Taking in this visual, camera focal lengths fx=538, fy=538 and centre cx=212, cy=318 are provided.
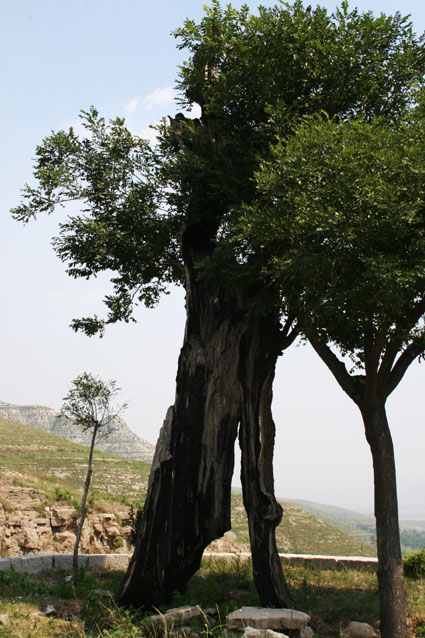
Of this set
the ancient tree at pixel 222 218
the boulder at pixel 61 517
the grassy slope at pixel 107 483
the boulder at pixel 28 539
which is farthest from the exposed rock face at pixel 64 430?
the ancient tree at pixel 222 218

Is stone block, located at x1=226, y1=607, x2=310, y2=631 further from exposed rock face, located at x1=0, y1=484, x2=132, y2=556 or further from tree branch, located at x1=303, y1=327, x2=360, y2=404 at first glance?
exposed rock face, located at x1=0, y1=484, x2=132, y2=556

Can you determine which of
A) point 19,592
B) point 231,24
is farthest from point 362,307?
point 19,592

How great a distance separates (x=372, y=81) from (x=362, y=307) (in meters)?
4.57

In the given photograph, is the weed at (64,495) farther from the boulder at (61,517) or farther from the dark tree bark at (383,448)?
the dark tree bark at (383,448)

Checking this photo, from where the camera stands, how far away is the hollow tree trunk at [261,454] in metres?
9.47

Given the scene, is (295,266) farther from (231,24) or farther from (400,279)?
(231,24)

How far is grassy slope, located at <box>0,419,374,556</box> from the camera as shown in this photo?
2005 centimetres

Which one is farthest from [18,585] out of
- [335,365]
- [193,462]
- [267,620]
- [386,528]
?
[335,365]

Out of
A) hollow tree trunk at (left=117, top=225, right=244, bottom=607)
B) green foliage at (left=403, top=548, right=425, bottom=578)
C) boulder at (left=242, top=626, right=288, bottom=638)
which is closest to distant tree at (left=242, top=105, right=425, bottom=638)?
hollow tree trunk at (left=117, top=225, right=244, bottom=607)

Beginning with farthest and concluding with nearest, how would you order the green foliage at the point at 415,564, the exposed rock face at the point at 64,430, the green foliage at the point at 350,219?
the exposed rock face at the point at 64,430 < the green foliage at the point at 415,564 < the green foliage at the point at 350,219

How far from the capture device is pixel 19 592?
10625 mm

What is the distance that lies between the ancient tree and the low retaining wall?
4.49 m

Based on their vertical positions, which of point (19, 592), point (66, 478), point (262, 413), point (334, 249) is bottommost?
point (19, 592)

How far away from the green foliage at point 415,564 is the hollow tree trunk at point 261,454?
454 centimetres
